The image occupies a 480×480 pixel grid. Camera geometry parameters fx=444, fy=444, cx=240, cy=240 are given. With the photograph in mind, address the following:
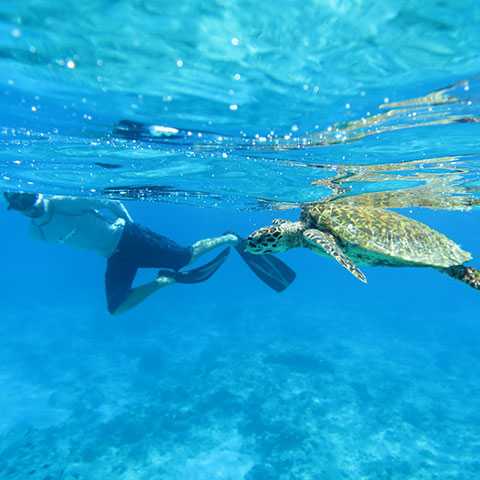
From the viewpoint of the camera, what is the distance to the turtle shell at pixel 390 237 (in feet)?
27.2

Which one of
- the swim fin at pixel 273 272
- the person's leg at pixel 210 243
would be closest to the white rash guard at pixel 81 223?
the person's leg at pixel 210 243

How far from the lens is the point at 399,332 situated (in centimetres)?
3550

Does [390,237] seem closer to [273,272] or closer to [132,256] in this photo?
[273,272]

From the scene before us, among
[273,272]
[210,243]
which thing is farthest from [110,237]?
[273,272]

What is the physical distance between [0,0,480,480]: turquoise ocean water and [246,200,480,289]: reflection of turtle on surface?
7.30 feet

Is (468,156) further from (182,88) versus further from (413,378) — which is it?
(413,378)

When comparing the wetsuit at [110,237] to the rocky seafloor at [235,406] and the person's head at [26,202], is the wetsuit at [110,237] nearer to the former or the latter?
the person's head at [26,202]

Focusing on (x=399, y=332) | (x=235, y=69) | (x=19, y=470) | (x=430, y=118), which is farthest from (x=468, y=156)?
(x=399, y=332)

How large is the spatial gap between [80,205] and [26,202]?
4.94 feet

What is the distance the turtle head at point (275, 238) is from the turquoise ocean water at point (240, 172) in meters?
2.52

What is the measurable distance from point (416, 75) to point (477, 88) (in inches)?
53.8

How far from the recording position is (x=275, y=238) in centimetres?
915

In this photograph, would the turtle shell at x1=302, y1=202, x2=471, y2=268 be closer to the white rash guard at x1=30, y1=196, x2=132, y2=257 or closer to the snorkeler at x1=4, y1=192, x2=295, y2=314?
the snorkeler at x1=4, y1=192, x2=295, y2=314

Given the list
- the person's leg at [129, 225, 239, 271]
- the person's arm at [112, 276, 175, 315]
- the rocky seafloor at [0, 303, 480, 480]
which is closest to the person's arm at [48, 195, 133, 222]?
the person's leg at [129, 225, 239, 271]
